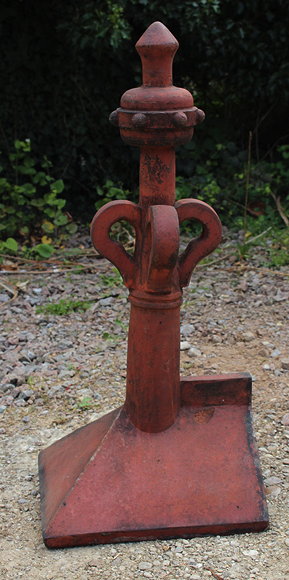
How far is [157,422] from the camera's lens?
2678 mm

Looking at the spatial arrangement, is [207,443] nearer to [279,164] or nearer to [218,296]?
[218,296]

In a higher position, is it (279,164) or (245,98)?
(245,98)

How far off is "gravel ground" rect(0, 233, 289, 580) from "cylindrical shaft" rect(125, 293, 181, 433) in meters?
0.43

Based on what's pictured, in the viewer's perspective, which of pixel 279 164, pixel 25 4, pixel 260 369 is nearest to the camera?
pixel 260 369

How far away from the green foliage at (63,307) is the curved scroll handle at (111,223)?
2.07 m

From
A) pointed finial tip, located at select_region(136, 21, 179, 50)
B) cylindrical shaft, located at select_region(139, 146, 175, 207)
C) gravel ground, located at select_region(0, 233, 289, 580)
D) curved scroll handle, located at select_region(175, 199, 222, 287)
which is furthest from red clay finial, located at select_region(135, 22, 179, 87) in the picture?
gravel ground, located at select_region(0, 233, 289, 580)

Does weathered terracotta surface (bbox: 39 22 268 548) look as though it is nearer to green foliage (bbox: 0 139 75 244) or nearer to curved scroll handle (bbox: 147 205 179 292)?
curved scroll handle (bbox: 147 205 179 292)

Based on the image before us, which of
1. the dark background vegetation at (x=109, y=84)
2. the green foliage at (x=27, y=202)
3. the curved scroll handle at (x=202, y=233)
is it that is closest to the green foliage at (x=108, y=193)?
the dark background vegetation at (x=109, y=84)

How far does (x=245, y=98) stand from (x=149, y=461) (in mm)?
4786

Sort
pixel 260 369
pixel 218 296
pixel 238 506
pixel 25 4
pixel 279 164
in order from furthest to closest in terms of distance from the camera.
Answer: pixel 279 164 < pixel 25 4 < pixel 218 296 < pixel 260 369 < pixel 238 506

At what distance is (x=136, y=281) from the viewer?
261cm

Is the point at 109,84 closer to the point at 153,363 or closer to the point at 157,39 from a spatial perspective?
the point at 157,39

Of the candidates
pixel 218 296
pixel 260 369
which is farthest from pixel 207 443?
pixel 218 296

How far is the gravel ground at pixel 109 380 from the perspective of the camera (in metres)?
2.46
